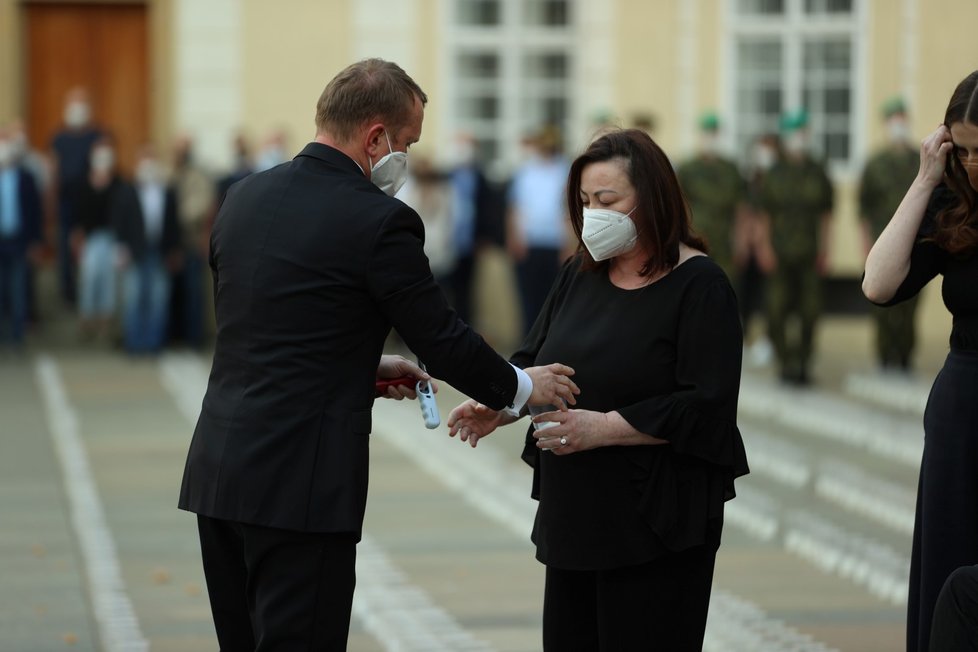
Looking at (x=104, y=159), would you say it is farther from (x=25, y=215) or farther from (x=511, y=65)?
(x=511, y=65)

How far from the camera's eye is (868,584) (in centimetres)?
768

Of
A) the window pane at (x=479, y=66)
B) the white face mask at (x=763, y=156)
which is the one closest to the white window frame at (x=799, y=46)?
the white face mask at (x=763, y=156)

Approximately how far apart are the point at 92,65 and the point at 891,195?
9.56 metres

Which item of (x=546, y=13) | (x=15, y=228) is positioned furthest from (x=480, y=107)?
(x=15, y=228)

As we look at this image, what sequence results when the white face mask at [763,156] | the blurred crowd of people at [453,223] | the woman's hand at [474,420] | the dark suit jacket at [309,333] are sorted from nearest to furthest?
the dark suit jacket at [309,333] → the woman's hand at [474,420] → the blurred crowd of people at [453,223] → the white face mask at [763,156]

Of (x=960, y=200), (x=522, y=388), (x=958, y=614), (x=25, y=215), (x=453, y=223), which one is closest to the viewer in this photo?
(x=958, y=614)

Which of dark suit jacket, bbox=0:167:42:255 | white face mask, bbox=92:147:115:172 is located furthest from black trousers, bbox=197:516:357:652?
white face mask, bbox=92:147:115:172

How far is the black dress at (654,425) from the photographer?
4.38m

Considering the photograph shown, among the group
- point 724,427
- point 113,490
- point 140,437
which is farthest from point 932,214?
point 140,437

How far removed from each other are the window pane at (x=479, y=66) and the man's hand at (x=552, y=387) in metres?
15.3

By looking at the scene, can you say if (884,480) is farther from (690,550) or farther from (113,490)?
(690,550)

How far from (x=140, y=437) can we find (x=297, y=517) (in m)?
7.92

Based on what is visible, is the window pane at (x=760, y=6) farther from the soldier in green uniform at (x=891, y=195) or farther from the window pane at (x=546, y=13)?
the soldier in green uniform at (x=891, y=195)

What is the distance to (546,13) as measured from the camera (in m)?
19.6
